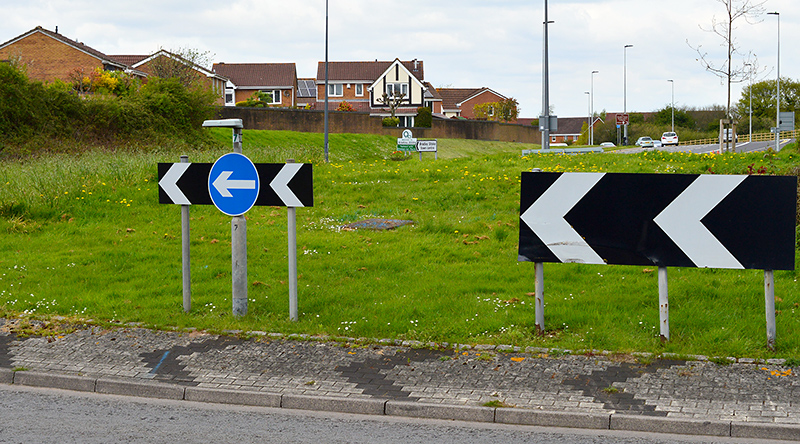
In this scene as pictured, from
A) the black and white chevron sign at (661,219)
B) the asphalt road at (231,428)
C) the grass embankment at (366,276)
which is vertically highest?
the black and white chevron sign at (661,219)

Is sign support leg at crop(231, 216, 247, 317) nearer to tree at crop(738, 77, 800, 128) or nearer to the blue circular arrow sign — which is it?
the blue circular arrow sign

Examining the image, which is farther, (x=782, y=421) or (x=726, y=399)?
(x=726, y=399)

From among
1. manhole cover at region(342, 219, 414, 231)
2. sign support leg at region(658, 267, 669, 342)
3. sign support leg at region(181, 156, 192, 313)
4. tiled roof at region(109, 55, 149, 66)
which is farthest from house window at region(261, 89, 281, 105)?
sign support leg at region(658, 267, 669, 342)

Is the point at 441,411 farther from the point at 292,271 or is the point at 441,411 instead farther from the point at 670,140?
the point at 670,140

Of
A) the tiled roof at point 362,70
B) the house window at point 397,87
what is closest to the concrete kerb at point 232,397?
the house window at point 397,87

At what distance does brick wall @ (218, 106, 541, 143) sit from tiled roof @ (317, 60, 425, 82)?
29.3 m

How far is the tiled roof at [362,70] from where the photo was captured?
291 ft

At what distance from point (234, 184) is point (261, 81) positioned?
80.8 metres

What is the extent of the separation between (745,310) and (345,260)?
4.65 metres

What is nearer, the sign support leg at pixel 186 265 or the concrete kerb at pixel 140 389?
the concrete kerb at pixel 140 389

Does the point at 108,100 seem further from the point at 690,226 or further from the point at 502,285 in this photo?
the point at 690,226

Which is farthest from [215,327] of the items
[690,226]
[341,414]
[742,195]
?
[742,195]

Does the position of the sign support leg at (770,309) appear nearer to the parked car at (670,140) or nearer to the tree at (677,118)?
the parked car at (670,140)

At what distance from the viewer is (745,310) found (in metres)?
6.80
